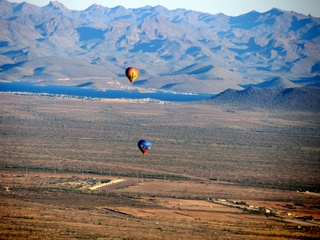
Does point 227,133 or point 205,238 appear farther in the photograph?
point 227,133

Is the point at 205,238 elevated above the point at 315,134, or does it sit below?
below

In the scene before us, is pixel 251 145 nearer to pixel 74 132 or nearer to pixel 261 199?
pixel 74 132

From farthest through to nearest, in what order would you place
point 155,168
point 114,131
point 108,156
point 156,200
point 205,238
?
1. point 114,131
2. point 108,156
3. point 155,168
4. point 156,200
5. point 205,238

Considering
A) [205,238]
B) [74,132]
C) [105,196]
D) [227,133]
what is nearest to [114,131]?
[74,132]

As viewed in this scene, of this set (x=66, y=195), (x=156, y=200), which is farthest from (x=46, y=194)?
(x=156, y=200)

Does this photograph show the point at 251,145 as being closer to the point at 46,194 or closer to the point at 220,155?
the point at 220,155


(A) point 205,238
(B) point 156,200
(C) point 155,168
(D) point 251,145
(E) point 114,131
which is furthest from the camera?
(E) point 114,131
